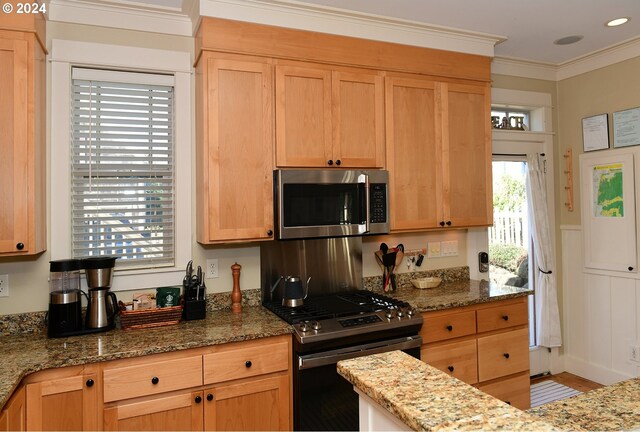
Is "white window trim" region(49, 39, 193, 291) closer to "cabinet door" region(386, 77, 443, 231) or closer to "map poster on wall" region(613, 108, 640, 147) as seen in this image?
"cabinet door" region(386, 77, 443, 231)

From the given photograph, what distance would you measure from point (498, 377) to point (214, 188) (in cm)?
223

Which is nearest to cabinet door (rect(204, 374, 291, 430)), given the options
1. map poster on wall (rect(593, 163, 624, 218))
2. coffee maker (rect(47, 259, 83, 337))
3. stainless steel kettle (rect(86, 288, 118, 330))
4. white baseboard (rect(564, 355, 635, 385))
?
stainless steel kettle (rect(86, 288, 118, 330))

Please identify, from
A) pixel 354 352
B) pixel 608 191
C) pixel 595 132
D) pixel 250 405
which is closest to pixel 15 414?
pixel 250 405

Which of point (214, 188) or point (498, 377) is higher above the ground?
point (214, 188)

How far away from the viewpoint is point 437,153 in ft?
10.1

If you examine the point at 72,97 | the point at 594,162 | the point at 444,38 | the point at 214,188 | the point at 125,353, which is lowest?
the point at 125,353

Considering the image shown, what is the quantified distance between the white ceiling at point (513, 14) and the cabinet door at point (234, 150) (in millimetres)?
426

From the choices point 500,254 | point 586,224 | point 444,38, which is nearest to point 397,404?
point 444,38

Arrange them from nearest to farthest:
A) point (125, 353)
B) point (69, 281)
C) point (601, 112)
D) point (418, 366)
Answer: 1. point (418, 366)
2. point (125, 353)
3. point (69, 281)
4. point (601, 112)

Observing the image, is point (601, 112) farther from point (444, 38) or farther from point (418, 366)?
point (418, 366)

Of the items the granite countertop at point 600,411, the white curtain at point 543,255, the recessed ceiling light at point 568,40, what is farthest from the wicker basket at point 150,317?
the recessed ceiling light at point 568,40

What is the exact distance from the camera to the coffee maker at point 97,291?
2252 mm

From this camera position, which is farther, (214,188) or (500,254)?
(500,254)

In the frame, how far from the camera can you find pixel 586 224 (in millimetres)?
3674
